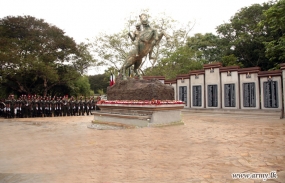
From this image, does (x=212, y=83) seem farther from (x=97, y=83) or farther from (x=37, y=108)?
(x=97, y=83)

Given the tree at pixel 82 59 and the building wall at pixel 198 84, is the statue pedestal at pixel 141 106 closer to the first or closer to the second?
the building wall at pixel 198 84

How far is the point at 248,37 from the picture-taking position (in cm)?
2195

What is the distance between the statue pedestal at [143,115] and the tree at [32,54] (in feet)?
39.9

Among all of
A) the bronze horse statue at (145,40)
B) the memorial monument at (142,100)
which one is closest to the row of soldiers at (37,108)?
the memorial monument at (142,100)

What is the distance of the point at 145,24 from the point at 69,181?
7973 mm

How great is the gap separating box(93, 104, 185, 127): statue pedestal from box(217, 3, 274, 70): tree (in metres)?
14.3

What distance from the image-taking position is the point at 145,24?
32.6ft

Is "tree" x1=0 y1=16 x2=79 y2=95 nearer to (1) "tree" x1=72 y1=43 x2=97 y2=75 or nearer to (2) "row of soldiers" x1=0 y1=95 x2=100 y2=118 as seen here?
(1) "tree" x1=72 y1=43 x2=97 y2=75

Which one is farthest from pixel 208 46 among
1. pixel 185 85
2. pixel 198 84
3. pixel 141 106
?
pixel 141 106

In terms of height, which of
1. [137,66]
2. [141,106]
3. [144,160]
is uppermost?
[137,66]

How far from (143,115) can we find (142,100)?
0.85 metres

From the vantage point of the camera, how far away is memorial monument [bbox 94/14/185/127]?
333 inches

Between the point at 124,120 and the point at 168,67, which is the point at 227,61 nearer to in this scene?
the point at 168,67

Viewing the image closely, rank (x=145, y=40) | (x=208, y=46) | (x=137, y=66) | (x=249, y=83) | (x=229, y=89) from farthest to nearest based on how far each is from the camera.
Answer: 1. (x=208, y=46)
2. (x=229, y=89)
3. (x=249, y=83)
4. (x=137, y=66)
5. (x=145, y=40)
